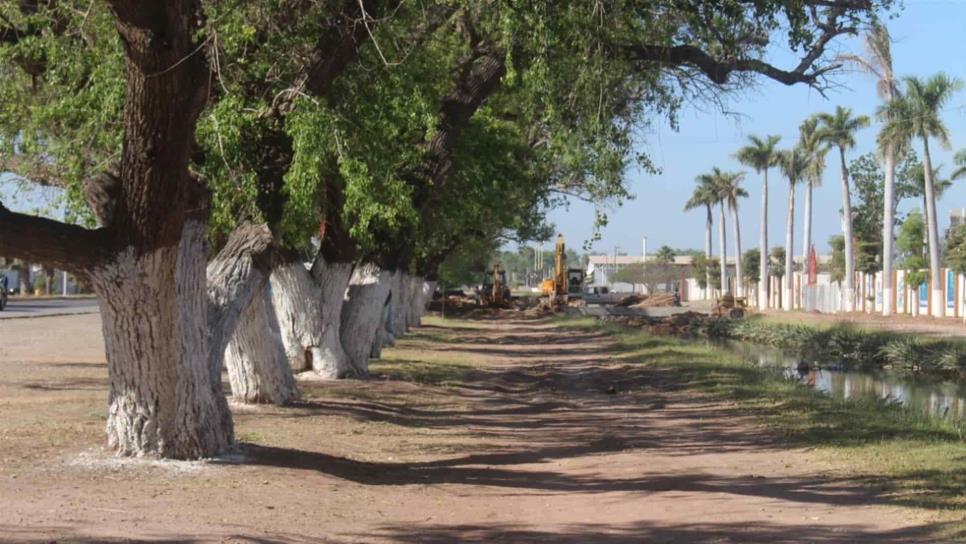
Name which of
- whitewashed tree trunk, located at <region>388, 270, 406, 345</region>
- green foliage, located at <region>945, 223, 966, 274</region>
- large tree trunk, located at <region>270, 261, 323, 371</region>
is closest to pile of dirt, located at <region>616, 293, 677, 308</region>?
green foliage, located at <region>945, 223, 966, 274</region>

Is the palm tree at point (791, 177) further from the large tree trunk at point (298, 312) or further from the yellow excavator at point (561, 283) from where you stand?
the large tree trunk at point (298, 312)

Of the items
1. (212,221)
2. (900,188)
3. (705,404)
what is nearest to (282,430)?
(212,221)

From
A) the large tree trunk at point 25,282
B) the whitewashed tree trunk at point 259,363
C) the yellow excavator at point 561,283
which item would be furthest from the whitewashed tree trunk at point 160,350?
the large tree trunk at point 25,282

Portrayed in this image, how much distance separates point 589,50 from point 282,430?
19.7 feet

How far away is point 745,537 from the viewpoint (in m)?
9.33

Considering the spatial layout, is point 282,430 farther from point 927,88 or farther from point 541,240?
point 927,88

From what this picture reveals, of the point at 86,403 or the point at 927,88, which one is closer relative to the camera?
the point at 86,403

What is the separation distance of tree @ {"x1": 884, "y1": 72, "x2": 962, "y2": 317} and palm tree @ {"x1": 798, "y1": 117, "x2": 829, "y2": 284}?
486 inches

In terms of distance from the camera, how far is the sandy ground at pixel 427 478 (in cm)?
936

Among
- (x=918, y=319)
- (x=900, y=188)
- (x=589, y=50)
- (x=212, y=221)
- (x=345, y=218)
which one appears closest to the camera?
(x=589, y=50)

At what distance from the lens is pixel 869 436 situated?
14.9 metres

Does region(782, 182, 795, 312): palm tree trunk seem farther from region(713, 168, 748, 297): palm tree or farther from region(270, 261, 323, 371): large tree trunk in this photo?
region(270, 261, 323, 371): large tree trunk

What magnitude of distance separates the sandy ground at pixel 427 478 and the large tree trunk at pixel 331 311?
578 mm

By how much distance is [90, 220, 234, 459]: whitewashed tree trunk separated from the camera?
430 inches
